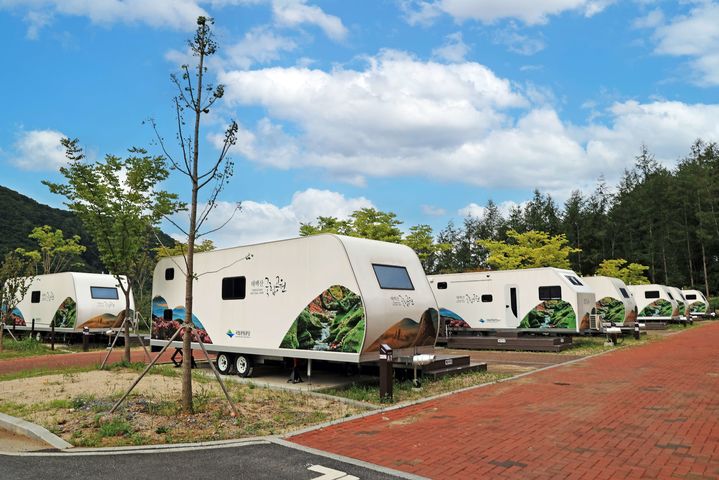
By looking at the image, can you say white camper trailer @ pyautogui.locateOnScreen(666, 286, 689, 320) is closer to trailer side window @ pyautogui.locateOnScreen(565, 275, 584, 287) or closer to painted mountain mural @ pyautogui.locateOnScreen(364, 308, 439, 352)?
trailer side window @ pyautogui.locateOnScreen(565, 275, 584, 287)

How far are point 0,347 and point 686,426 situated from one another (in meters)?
22.2

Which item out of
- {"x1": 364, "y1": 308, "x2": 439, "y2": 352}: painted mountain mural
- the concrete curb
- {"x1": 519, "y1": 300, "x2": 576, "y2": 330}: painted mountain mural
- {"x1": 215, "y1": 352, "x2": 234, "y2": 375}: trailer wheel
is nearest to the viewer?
the concrete curb

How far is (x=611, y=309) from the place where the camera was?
25.1 meters

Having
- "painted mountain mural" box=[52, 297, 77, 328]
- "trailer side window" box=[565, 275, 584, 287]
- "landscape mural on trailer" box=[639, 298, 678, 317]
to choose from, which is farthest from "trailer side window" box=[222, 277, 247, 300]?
"landscape mural on trailer" box=[639, 298, 678, 317]

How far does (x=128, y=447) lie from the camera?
21.4 ft

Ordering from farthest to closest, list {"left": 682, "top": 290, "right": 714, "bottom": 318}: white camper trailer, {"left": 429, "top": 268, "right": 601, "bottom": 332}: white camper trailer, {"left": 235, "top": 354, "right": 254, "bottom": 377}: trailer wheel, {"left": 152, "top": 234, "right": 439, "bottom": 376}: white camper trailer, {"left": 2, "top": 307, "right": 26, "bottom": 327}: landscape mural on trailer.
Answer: {"left": 682, "top": 290, "right": 714, "bottom": 318}: white camper trailer
{"left": 2, "top": 307, "right": 26, "bottom": 327}: landscape mural on trailer
{"left": 429, "top": 268, "right": 601, "bottom": 332}: white camper trailer
{"left": 235, "top": 354, "right": 254, "bottom": 377}: trailer wheel
{"left": 152, "top": 234, "right": 439, "bottom": 376}: white camper trailer

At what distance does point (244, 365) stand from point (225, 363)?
80 centimetres

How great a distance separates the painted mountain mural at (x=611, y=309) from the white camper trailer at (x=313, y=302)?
16.3 meters

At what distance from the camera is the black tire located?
12680 mm

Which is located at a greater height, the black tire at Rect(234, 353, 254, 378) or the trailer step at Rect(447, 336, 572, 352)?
the black tire at Rect(234, 353, 254, 378)

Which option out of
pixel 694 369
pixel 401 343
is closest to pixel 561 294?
pixel 694 369

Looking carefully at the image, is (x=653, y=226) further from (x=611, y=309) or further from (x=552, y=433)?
(x=552, y=433)

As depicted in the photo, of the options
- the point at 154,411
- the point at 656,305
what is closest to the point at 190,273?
the point at 154,411

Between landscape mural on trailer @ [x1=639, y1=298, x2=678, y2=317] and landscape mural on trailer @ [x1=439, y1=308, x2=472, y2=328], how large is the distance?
17760 mm
